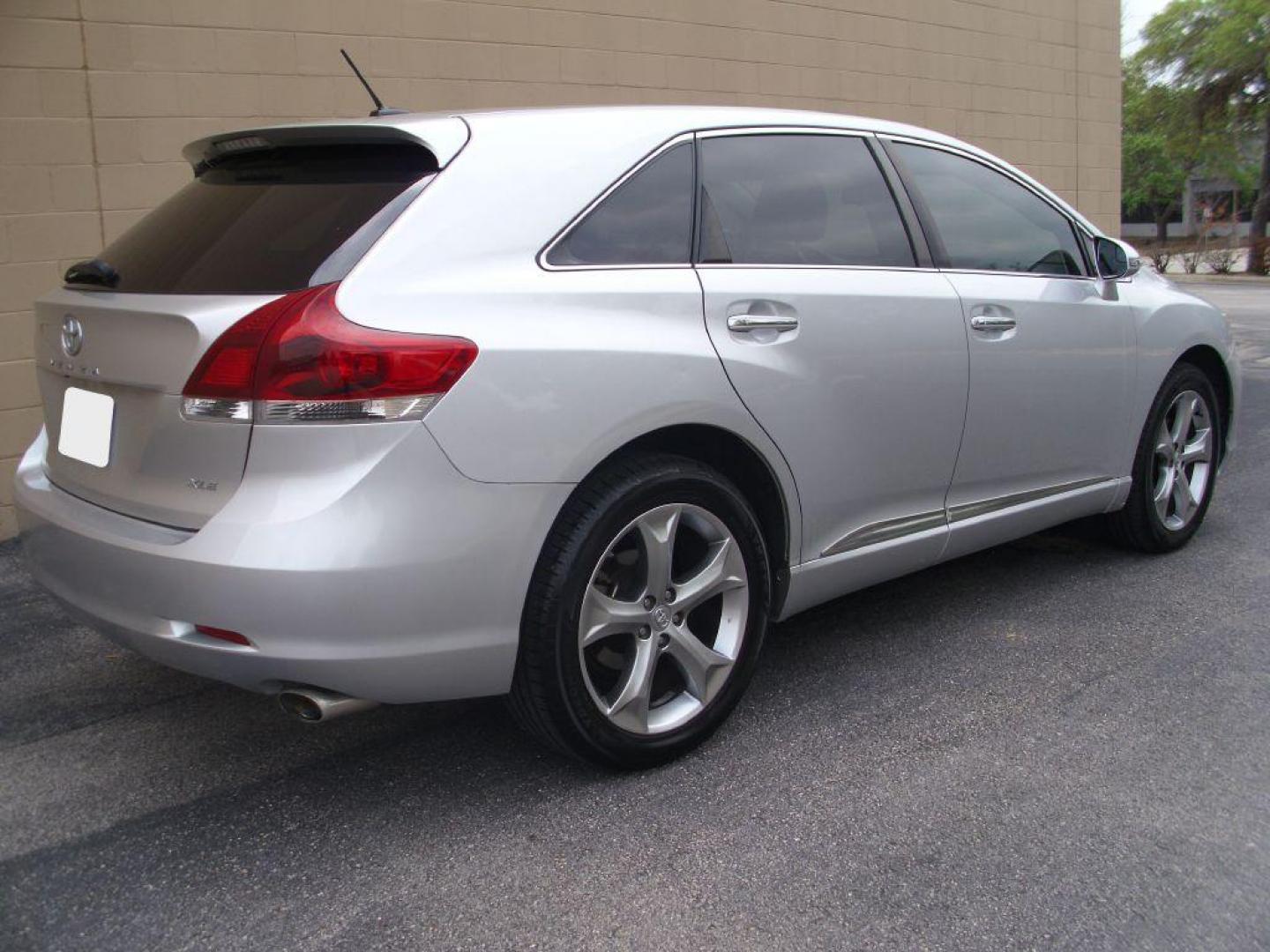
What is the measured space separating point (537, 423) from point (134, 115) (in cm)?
416

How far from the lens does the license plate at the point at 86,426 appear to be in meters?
2.90

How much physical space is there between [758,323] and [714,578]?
26.5 inches

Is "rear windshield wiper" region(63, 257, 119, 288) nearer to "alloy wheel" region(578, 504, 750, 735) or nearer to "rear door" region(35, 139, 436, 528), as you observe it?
"rear door" region(35, 139, 436, 528)

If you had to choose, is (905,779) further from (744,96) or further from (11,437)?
(744,96)

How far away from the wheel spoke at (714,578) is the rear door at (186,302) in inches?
44.7

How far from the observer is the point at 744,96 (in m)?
8.73

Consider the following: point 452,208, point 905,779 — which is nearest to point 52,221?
point 452,208

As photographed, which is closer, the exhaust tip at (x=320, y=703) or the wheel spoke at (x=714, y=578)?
the exhaust tip at (x=320, y=703)

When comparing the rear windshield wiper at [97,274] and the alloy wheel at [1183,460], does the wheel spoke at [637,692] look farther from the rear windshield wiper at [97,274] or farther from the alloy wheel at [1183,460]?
the alloy wheel at [1183,460]

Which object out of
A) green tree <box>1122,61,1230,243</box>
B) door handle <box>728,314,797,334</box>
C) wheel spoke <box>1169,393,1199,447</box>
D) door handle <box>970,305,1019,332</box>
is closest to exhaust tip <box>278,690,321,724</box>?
door handle <box>728,314,797,334</box>

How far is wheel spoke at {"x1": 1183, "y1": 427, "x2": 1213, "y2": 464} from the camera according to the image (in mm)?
5027

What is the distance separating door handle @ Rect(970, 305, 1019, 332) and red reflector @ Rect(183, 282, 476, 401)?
6.31 feet

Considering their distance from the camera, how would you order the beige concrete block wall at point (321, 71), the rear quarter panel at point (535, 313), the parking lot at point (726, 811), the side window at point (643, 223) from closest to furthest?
1. the parking lot at point (726, 811)
2. the rear quarter panel at point (535, 313)
3. the side window at point (643, 223)
4. the beige concrete block wall at point (321, 71)

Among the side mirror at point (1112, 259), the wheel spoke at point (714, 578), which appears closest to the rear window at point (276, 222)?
the wheel spoke at point (714, 578)
